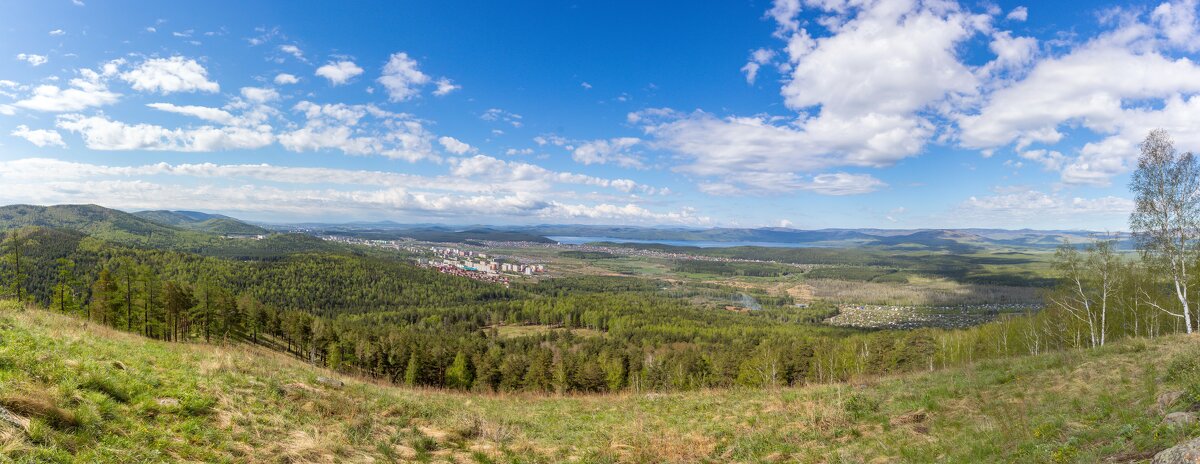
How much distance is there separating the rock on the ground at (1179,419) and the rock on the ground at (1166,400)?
93 cm

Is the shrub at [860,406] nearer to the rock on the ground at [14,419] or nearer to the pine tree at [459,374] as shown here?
the rock on the ground at [14,419]

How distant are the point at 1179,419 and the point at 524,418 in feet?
51.1

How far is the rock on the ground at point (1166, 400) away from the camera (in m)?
8.75

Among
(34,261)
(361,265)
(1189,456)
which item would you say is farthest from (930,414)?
(34,261)

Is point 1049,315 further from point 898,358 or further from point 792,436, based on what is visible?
point 792,436

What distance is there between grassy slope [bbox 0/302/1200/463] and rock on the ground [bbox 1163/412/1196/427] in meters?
0.23

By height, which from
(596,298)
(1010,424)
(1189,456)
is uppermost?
(1189,456)

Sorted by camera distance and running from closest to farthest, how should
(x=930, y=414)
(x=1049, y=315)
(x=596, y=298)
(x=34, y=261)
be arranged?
(x=930, y=414) < (x=1049, y=315) < (x=34, y=261) < (x=596, y=298)

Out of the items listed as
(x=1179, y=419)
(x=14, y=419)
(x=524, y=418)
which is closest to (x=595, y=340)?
(x=524, y=418)

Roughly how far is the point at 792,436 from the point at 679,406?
628 centimetres

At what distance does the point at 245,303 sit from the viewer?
55.0 metres

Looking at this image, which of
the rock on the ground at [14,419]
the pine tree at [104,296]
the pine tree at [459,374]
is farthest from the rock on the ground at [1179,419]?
the pine tree at [104,296]

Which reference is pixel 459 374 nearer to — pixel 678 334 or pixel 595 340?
pixel 595 340

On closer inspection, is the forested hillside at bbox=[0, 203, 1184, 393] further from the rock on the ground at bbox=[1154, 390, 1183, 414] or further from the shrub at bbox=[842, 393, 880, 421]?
the rock on the ground at bbox=[1154, 390, 1183, 414]
